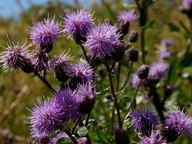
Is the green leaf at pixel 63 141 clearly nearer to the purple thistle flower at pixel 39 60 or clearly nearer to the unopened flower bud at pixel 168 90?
the purple thistle flower at pixel 39 60

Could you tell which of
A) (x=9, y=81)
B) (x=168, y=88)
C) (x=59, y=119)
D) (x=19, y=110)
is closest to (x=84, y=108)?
(x=59, y=119)

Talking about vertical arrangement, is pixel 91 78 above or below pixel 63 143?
above

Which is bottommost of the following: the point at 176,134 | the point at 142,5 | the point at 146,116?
the point at 176,134

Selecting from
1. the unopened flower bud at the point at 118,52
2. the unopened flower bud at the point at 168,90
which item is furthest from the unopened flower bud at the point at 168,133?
the unopened flower bud at the point at 168,90

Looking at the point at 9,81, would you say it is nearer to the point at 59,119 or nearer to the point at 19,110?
the point at 19,110

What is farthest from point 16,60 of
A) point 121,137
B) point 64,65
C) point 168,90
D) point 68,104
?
point 168,90

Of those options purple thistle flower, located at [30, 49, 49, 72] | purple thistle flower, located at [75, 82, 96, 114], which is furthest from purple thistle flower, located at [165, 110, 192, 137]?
purple thistle flower, located at [30, 49, 49, 72]

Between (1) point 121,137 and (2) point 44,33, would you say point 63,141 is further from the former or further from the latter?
(2) point 44,33
